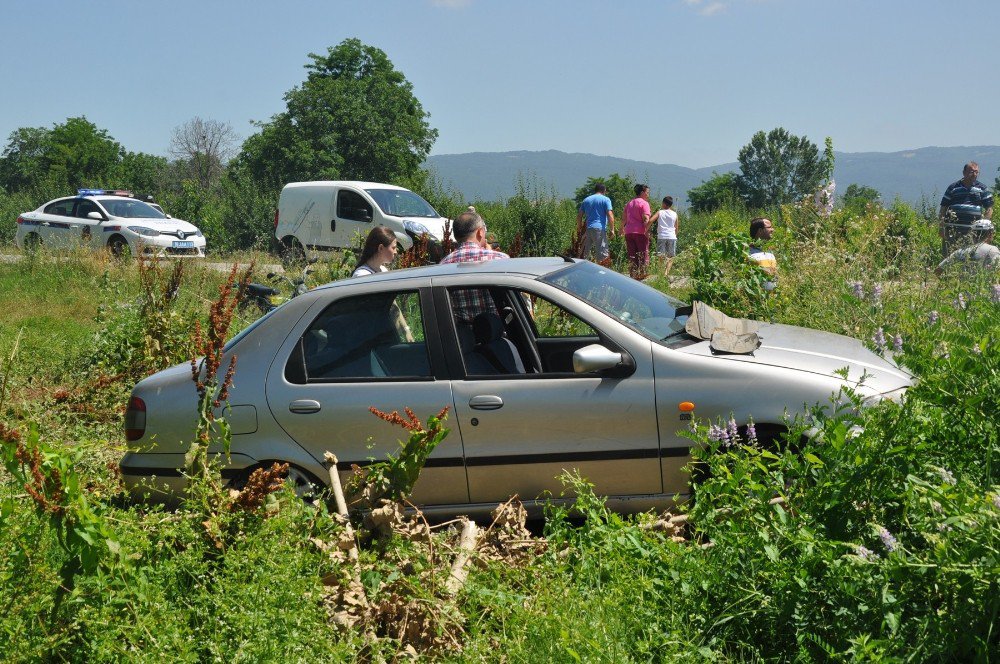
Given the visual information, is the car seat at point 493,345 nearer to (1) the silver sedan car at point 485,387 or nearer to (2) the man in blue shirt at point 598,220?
(1) the silver sedan car at point 485,387

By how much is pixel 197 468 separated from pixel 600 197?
579 inches

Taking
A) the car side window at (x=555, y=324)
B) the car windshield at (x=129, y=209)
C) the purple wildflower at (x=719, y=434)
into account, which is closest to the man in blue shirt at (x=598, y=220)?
the car side window at (x=555, y=324)

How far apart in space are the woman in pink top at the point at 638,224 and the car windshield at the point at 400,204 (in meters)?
5.16

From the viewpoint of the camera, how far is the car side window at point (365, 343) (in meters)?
5.39

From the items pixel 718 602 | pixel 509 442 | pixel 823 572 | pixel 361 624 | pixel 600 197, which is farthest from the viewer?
pixel 600 197

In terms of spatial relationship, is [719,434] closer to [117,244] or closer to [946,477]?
[946,477]

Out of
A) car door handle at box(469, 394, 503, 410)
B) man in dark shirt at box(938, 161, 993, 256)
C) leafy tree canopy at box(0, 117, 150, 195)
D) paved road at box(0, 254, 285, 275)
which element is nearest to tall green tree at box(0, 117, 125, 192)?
leafy tree canopy at box(0, 117, 150, 195)

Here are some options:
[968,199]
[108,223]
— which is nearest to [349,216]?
[108,223]

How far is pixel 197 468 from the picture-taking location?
4.06m

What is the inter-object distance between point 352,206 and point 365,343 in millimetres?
16628

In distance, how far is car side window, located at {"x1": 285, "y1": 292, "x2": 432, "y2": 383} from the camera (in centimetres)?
539

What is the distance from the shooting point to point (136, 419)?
5590mm

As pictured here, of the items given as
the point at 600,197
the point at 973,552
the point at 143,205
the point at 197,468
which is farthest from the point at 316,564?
the point at 143,205

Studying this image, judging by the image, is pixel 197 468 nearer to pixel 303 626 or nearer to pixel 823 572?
pixel 303 626
